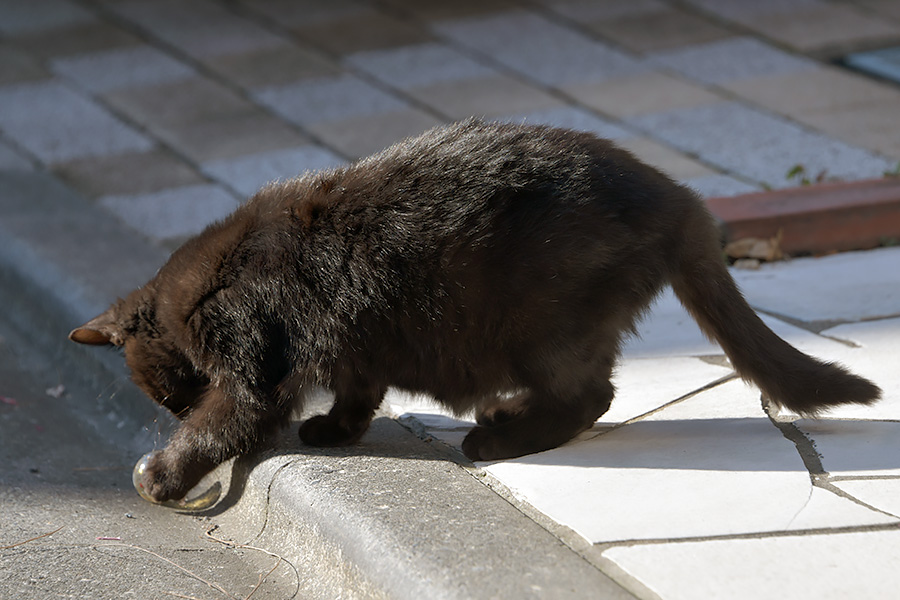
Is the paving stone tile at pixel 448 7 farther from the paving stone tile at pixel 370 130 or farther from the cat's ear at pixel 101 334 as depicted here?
the cat's ear at pixel 101 334

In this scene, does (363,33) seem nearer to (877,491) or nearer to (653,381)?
(653,381)

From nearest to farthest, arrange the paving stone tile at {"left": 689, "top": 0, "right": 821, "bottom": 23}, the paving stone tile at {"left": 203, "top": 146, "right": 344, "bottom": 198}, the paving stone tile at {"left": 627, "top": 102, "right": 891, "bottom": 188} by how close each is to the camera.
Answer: the paving stone tile at {"left": 627, "top": 102, "right": 891, "bottom": 188} → the paving stone tile at {"left": 203, "top": 146, "right": 344, "bottom": 198} → the paving stone tile at {"left": 689, "top": 0, "right": 821, "bottom": 23}

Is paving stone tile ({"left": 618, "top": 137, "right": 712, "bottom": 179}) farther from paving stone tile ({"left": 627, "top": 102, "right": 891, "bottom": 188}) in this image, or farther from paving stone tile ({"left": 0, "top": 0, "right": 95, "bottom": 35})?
paving stone tile ({"left": 0, "top": 0, "right": 95, "bottom": 35})

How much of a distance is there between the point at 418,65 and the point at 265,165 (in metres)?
1.43

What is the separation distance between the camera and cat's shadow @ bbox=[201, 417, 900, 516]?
2.30 m

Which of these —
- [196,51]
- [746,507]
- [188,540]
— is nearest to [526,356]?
[746,507]

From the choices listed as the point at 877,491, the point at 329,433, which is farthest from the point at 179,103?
the point at 877,491

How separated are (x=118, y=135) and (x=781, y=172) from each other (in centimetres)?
290

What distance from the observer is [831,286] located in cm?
341

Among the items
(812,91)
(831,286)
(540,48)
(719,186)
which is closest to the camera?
(831,286)

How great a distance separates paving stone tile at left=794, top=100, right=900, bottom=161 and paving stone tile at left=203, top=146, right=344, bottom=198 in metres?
2.06

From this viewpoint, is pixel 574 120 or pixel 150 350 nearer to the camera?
pixel 150 350

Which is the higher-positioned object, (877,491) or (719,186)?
(719,186)

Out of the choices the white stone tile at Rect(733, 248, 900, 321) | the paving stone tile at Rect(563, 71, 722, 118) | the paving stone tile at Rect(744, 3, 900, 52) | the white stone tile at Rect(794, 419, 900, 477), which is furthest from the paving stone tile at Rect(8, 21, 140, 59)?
the white stone tile at Rect(794, 419, 900, 477)
